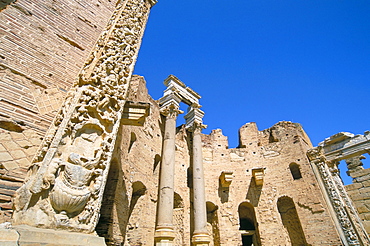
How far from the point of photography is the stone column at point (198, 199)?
1008cm

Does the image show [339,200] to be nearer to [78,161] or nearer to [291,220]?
[291,220]

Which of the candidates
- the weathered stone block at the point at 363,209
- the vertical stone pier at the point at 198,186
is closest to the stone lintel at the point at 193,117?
the vertical stone pier at the point at 198,186

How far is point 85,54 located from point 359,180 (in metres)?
15.4

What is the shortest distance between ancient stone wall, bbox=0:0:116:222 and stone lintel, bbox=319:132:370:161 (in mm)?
14961

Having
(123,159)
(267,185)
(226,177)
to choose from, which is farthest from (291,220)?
(123,159)

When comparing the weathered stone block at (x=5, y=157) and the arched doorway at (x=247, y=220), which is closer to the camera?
the weathered stone block at (x=5, y=157)

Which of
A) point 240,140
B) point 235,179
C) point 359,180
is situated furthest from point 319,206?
point 240,140

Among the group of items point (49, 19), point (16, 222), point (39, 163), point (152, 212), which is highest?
point (49, 19)

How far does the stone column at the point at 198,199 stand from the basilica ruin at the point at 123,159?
55 mm

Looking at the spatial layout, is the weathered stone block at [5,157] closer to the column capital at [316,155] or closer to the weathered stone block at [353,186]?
the column capital at [316,155]

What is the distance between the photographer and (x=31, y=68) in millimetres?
4070

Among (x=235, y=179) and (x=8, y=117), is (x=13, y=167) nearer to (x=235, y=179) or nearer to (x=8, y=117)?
(x=8, y=117)

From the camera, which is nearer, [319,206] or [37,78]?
[37,78]

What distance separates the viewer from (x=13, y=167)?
3.01 meters
